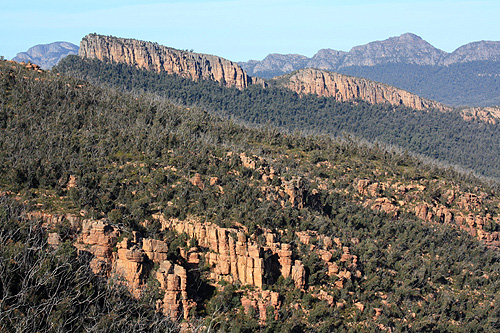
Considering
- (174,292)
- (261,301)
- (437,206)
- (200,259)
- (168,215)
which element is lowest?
(261,301)

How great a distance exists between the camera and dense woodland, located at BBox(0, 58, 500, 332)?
39.2 m

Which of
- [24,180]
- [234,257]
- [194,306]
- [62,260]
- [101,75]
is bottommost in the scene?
[194,306]

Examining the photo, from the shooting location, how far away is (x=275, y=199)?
64.6 m

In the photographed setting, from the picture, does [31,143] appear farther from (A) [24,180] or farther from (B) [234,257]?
(B) [234,257]

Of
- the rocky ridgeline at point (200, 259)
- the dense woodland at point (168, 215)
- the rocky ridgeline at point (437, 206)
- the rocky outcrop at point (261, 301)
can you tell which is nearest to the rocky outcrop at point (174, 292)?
the rocky ridgeline at point (200, 259)

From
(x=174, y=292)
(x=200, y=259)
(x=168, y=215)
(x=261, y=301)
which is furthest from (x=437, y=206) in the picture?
(x=174, y=292)

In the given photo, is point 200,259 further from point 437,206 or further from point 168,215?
point 437,206

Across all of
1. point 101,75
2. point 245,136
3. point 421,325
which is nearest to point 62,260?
point 421,325

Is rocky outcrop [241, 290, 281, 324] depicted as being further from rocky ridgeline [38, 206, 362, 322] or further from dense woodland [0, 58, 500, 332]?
dense woodland [0, 58, 500, 332]

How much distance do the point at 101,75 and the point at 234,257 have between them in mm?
152209

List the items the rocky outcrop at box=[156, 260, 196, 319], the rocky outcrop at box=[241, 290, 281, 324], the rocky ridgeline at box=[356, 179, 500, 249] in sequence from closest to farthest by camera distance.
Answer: the rocky outcrop at box=[156, 260, 196, 319] → the rocky outcrop at box=[241, 290, 281, 324] → the rocky ridgeline at box=[356, 179, 500, 249]

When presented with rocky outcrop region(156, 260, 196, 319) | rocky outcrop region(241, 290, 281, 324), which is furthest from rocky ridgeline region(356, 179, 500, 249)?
rocky outcrop region(156, 260, 196, 319)

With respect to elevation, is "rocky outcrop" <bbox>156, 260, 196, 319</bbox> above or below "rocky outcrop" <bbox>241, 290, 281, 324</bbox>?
above

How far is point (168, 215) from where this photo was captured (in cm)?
5603
